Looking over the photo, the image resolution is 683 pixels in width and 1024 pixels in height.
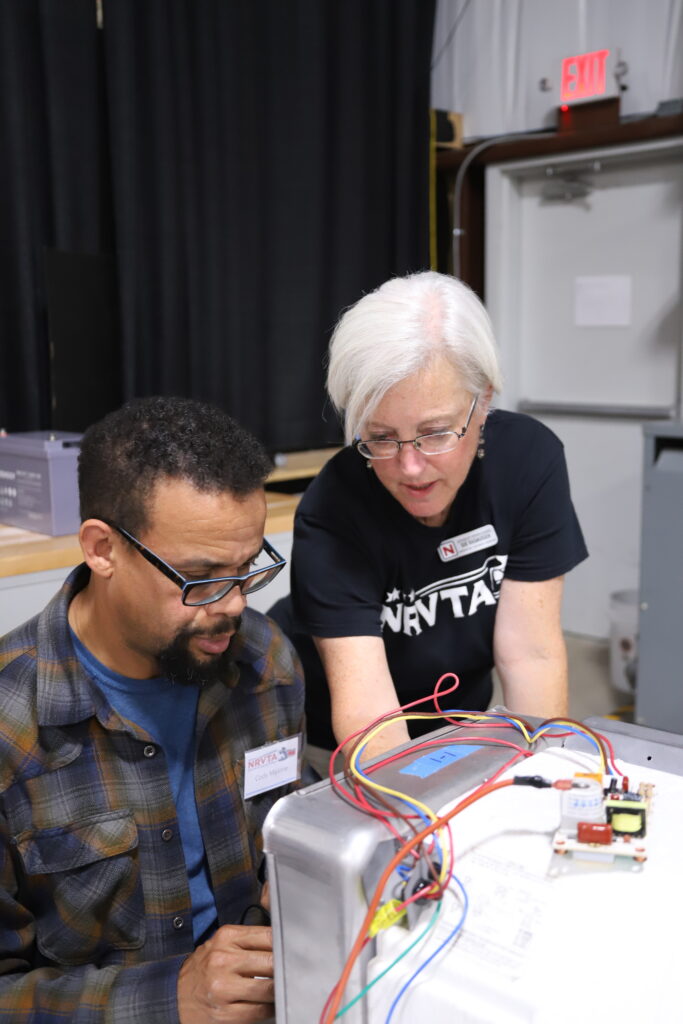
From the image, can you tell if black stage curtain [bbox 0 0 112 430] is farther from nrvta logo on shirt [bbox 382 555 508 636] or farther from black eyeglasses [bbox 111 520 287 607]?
black eyeglasses [bbox 111 520 287 607]

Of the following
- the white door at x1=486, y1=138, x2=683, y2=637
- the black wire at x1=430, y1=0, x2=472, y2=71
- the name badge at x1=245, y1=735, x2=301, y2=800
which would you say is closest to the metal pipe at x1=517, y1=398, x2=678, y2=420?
the white door at x1=486, y1=138, x2=683, y2=637

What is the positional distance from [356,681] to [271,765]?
15 centimetres

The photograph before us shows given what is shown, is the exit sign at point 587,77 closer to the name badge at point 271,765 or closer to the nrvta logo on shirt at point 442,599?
the nrvta logo on shirt at point 442,599

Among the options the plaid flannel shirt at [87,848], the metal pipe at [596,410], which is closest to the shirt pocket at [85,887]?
the plaid flannel shirt at [87,848]

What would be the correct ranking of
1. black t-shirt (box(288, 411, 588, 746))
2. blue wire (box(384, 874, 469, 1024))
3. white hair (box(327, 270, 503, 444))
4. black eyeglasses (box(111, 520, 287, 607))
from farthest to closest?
black t-shirt (box(288, 411, 588, 746)) < white hair (box(327, 270, 503, 444)) < black eyeglasses (box(111, 520, 287, 607)) < blue wire (box(384, 874, 469, 1024))

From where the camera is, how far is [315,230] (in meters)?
3.43

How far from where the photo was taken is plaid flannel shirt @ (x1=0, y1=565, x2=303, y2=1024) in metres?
0.89

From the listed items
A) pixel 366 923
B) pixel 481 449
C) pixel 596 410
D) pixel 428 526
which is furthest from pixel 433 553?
pixel 596 410

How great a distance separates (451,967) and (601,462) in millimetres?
3323

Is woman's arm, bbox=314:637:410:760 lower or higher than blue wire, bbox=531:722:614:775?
lower

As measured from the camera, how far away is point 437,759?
73 cm

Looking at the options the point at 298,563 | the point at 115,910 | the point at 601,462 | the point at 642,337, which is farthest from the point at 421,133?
the point at 115,910

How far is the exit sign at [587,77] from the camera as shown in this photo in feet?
10.8

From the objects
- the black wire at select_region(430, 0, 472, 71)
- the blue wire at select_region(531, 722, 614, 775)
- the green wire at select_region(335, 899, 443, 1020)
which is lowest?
the green wire at select_region(335, 899, 443, 1020)
